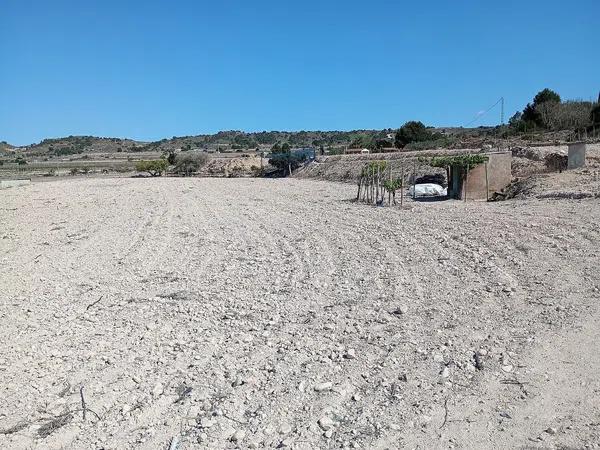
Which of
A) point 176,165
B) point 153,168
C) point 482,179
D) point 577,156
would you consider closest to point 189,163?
point 176,165

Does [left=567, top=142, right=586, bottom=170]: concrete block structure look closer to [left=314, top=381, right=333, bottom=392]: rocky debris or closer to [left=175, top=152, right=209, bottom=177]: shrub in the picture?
[left=314, top=381, right=333, bottom=392]: rocky debris

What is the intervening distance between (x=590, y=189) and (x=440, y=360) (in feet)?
46.6

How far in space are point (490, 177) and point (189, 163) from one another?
54.7 meters

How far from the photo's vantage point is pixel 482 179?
21125 millimetres

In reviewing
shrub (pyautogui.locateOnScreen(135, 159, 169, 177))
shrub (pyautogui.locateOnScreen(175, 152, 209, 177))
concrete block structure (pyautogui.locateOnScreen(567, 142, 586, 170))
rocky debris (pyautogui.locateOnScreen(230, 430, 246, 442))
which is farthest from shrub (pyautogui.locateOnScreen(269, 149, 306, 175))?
rocky debris (pyautogui.locateOnScreen(230, 430, 246, 442))

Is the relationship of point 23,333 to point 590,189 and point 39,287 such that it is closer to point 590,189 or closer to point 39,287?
point 39,287

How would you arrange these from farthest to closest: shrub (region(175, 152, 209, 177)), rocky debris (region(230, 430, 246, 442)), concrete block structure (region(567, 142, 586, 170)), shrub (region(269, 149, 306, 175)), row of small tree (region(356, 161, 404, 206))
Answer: shrub (region(175, 152, 209, 177)), shrub (region(269, 149, 306, 175)), concrete block structure (region(567, 142, 586, 170)), row of small tree (region(356, 161, 404, 206)), rocky debris (region(230, 430, 246, 442))

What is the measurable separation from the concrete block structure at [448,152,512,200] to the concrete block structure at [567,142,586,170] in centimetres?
244

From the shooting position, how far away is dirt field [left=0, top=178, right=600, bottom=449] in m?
4.33

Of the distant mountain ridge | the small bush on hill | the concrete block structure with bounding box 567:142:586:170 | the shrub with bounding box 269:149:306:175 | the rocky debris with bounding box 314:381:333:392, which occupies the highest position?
the distant mountain ridge

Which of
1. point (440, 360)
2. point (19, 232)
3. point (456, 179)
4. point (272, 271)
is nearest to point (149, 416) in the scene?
point (440, 360)

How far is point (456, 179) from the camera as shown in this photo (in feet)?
69.7

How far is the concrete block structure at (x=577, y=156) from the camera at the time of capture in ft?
72.2

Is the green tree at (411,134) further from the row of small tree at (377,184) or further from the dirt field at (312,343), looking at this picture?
the dirt field at (312,343)
